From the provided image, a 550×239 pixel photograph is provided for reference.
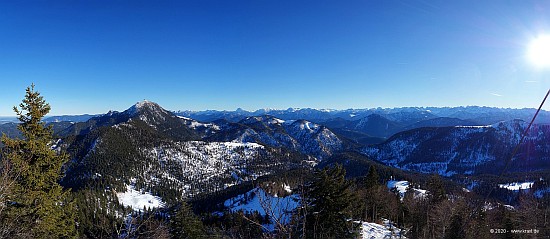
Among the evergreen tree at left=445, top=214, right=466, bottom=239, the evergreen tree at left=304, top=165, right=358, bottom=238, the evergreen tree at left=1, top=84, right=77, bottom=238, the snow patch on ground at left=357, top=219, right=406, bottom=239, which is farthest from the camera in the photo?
the snow patch on ground at left=357, top=219, right=406, bottom=239

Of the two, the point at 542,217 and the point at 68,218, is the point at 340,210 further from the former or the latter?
the point at 68,218

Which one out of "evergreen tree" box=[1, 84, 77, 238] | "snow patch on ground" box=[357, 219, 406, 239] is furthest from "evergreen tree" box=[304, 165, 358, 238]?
"evergreen tree" box=[1, 84, 77, 238]

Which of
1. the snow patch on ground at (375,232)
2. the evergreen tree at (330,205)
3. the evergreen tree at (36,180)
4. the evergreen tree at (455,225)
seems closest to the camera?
the evergreen tree at (36,180)

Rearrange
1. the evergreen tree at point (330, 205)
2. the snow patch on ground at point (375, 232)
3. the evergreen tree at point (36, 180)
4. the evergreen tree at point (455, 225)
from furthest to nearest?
the snow patch on ground at point (375, 232) < the evergreen tree at point (455, 225) < the evergreen tree at point (330, 205) < the evergreen tree at point (36, 180)

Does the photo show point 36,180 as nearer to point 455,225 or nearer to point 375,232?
point 375,232

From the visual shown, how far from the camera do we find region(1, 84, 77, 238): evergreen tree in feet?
61.7

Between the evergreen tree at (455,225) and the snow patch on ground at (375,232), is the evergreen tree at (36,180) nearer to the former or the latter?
the snow patch on ground at (375,232)

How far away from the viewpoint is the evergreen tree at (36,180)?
18.8 meters

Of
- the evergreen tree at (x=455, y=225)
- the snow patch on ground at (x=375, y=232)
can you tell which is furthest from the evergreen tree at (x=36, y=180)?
the evergreen tree at (x=455, y=225)

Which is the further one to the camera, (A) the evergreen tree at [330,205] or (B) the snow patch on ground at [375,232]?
(B) the snow patch on ground at [375,232]

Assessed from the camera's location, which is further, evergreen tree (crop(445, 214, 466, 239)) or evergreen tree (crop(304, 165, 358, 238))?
evergreen tree (crop(445, 214, 466, 239))

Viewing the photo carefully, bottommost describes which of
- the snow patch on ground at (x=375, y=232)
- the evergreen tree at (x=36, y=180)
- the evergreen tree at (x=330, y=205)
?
the snow patch on ground at (x=375, y=232)

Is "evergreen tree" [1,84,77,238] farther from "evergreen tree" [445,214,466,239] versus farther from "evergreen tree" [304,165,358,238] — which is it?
"evergreen tree" [445,214,466,239]

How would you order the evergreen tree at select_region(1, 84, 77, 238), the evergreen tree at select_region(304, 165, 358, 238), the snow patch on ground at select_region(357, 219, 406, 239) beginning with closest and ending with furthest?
the evergreen tree at select_region(1, 84, 77, 238)
the evergreen tree at select_region(304, 165, 358, 238)
the snow patch on ground at select_region(357, 219, 406, 239)
